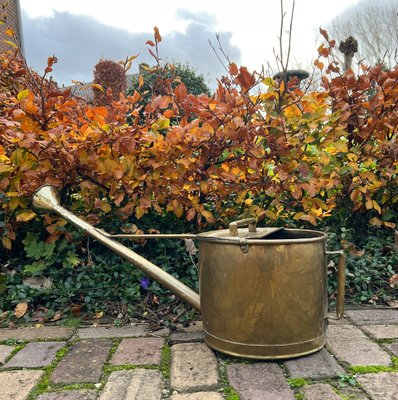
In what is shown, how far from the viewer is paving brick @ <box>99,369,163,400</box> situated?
1.28 meters

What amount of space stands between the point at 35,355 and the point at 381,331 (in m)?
1.37

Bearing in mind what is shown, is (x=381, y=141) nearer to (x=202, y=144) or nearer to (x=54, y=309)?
(x=202, y=144)

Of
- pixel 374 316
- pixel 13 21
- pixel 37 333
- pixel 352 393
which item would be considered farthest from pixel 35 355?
pixel 13 21

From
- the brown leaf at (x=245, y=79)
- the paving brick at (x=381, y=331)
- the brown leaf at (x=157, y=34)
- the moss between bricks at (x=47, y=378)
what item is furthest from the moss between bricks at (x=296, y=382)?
the brown leaf at (x=157, y=34)

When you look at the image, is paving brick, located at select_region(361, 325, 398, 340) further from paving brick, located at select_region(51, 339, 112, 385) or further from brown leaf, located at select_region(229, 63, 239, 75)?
brown leaf, located at select_region(229, 63, 239, 75)

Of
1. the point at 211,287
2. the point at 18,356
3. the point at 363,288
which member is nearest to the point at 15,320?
the point at 18,356

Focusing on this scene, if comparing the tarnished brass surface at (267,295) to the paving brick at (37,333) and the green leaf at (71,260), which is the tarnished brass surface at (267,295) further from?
the green leaf at (71,260)

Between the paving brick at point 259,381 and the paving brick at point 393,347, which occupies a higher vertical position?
the paving brick at point 259,381

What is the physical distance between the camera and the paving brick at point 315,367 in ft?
4.53

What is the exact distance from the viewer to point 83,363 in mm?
1510

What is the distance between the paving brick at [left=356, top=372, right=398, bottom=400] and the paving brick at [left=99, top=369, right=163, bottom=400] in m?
0.63

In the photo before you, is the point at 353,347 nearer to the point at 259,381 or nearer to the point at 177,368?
the point at 259,381

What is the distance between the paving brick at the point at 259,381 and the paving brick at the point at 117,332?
1.51 feet

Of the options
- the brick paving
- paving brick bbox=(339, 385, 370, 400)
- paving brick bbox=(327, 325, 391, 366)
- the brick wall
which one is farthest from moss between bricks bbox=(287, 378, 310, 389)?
the brick wall
